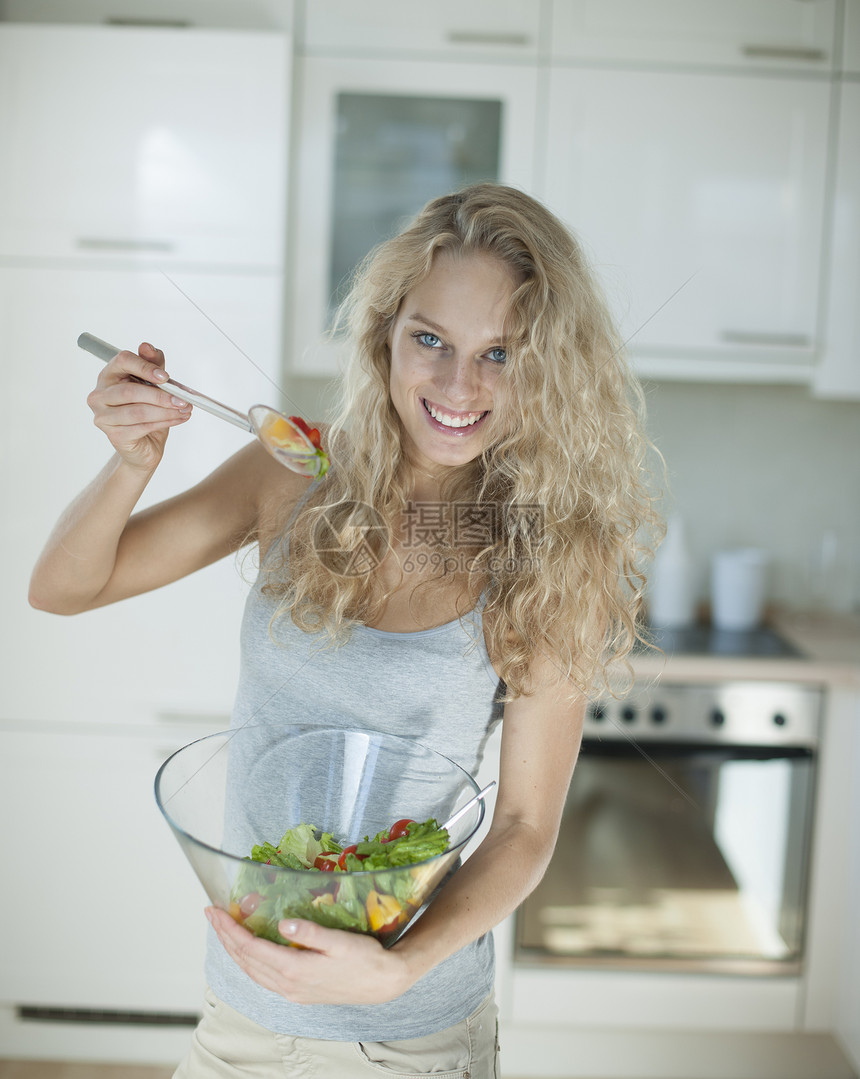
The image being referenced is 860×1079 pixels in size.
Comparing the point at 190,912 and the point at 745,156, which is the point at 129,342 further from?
the point at 745,156

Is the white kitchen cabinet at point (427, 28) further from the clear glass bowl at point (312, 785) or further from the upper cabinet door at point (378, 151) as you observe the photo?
the clear glass bowl at point (312, 785)

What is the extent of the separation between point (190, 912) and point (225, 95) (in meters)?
1.51

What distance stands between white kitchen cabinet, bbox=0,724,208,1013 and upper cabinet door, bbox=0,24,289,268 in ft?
3.00

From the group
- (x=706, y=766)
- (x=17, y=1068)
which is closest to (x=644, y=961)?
(x=706, y=766)

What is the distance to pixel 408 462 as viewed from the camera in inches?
42.3

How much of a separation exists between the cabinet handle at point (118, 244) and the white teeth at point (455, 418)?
1.02 metres

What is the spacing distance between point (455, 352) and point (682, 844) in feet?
4.37

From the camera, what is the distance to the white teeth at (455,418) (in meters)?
0.91

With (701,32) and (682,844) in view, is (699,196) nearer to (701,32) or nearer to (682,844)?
(701,32)

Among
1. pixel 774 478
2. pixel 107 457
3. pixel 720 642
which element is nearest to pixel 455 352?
pixel 107 457

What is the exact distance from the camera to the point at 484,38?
187 centimetres

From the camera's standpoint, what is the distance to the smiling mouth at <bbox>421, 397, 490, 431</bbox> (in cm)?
91

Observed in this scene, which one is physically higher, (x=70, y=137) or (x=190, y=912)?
(x=70, y=137)

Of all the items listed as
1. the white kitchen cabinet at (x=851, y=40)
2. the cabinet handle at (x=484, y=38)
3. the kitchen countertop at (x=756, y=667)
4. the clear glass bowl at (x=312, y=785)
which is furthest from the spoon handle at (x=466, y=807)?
the white kitchen cabinet at (x=851, y=40)
